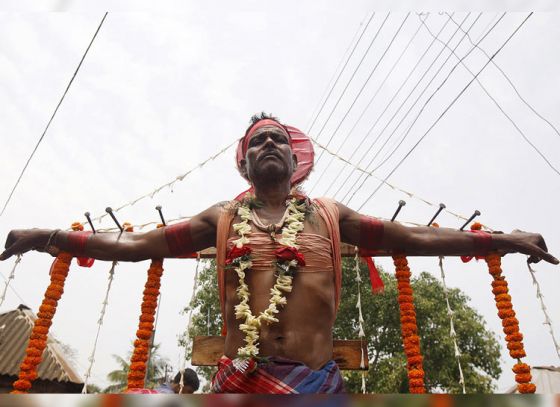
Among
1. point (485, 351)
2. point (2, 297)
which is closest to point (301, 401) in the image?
point (2, 297)

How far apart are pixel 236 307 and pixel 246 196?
104cm

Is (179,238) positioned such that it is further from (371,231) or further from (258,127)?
(371,231)

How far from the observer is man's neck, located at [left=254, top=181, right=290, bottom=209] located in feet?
10.9

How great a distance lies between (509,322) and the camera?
3168mm

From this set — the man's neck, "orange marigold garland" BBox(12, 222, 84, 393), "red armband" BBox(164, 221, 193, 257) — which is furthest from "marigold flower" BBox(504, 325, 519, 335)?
"orange marigold garland" BBox(12, 222, 84, 393)

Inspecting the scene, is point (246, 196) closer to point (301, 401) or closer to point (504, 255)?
point (504, 255)

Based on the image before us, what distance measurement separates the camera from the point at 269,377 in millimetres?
2357

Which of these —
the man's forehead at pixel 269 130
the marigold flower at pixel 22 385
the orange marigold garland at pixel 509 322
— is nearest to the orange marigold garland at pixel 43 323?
the marigold flower at pixel 22 385

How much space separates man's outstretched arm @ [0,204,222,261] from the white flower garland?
41 cm

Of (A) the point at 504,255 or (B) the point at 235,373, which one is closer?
(B) the point at 235,373

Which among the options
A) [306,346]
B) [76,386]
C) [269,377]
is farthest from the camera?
[76,386]

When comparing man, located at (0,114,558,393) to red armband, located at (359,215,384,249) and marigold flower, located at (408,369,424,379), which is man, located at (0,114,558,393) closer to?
red armband, located at (359,215,384,249)

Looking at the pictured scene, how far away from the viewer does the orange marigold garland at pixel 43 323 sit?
3010mm

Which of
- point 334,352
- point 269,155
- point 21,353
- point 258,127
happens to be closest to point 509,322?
point 334,352
